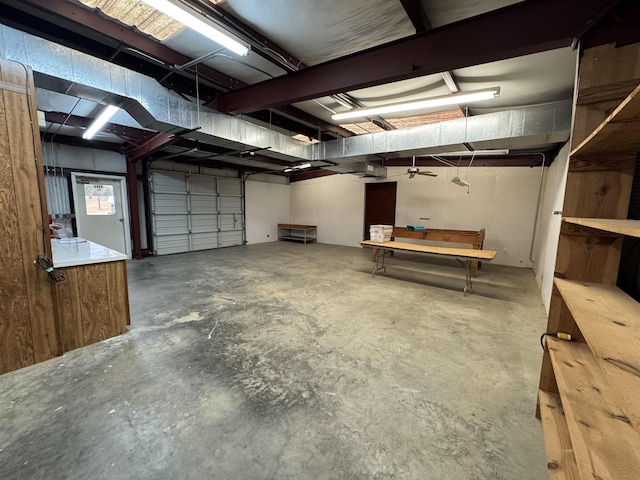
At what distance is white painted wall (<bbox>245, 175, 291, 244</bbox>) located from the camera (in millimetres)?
9047

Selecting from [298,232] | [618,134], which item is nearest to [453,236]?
[618,134]

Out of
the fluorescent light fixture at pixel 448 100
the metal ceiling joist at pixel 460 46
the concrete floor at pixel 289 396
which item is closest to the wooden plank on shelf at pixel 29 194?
the concrete floor at pixel 289 396

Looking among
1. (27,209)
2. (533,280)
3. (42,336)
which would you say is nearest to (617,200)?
(27,209)

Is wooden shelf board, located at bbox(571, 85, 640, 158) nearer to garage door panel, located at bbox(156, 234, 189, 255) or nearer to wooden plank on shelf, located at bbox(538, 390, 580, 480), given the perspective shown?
wooden plank on shelf, located at bbox(538, 390, 580, 480)

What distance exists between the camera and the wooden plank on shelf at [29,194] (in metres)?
1.96

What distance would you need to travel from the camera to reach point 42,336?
222 cm

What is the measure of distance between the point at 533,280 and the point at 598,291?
4.61 metres

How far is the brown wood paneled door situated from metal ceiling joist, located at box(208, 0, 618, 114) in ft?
18.1

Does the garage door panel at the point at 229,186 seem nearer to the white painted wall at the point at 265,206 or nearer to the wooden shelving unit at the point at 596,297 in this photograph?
the white painted wall at the point at 265,206

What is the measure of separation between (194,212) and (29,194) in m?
5.71

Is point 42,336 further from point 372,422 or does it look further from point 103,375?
point 372,422

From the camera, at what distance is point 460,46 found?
198 centimetres

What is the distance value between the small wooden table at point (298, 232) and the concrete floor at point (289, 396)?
18.9 ft

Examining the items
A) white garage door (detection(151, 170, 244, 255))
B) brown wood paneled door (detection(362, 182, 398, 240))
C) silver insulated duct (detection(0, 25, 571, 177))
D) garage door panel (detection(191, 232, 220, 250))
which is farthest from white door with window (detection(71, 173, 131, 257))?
brown wood paneled door (detection(362, 182, 398, 240))
